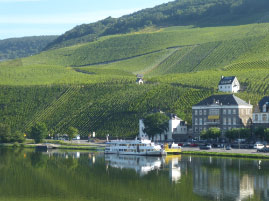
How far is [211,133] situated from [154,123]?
1265 centimetres

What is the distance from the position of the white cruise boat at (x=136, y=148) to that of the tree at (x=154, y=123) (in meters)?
14.0

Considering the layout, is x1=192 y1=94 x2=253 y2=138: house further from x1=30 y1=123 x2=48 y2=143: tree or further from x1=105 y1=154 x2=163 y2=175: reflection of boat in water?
x1=30 y1=123 x2=48 y2=143: tree

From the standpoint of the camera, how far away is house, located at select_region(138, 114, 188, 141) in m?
114

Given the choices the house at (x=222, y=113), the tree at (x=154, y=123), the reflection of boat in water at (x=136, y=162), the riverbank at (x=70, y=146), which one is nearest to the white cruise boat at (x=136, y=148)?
the reflection of boat in water at (x=136, y=162)

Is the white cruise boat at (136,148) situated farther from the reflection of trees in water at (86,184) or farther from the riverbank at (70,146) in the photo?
the reflection of trees in water at (86,184)

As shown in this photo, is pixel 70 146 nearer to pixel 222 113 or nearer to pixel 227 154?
pixel 222 113

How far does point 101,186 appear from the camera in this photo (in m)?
56.7

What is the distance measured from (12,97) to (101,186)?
97.7 m

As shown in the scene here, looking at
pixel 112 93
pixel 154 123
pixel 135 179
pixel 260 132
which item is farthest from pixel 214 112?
pixel 135 179

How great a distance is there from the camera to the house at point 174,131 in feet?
373

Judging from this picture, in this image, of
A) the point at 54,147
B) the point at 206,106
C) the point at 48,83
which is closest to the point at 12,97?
the point at 48,83

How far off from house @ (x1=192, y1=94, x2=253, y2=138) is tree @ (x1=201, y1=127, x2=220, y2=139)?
448 centimetres

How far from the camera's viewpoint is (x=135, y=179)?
6125cm

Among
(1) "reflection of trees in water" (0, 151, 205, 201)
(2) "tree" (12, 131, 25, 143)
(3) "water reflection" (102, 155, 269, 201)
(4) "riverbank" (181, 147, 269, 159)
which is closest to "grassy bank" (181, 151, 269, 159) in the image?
(4) "riverbank" (181, 147, 269, 159)
